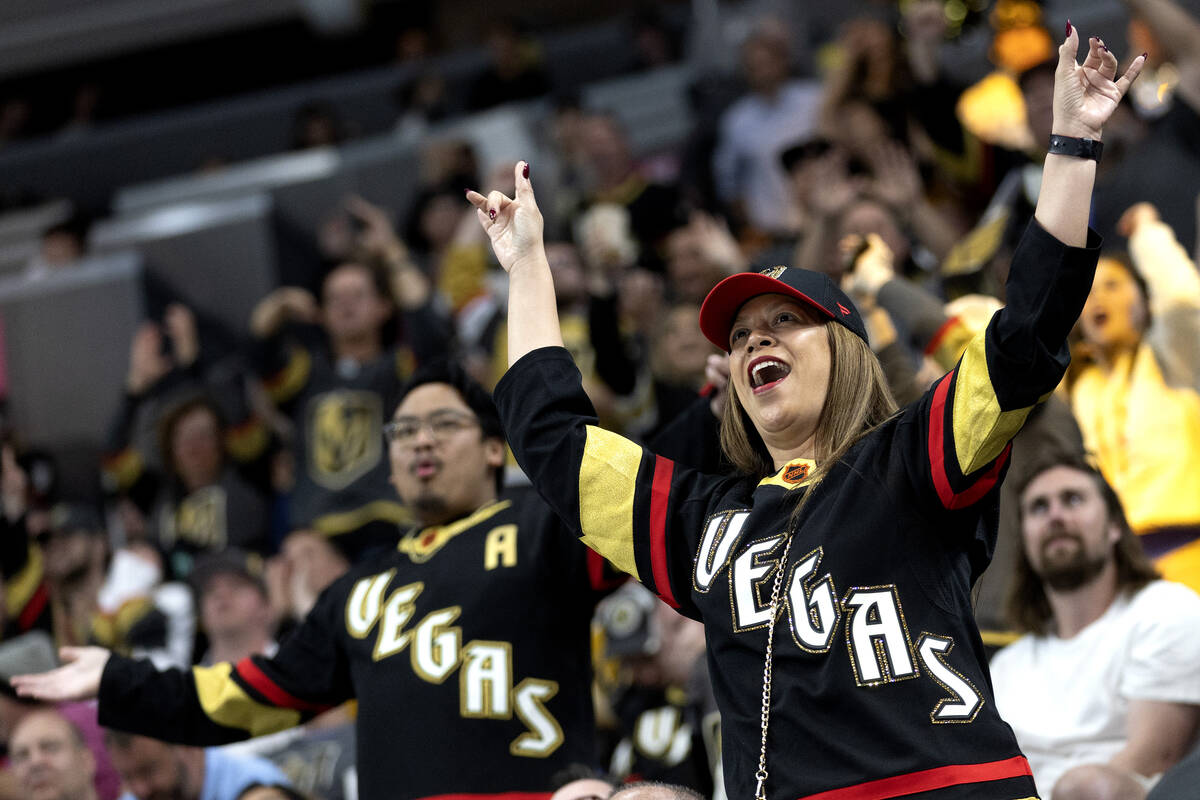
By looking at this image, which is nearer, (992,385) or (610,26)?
(992,385)

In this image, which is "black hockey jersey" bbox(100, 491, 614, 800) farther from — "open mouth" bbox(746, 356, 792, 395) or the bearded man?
the bearded man

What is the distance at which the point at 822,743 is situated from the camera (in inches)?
89.8

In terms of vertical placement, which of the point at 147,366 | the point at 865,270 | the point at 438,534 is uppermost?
the point at 147,366

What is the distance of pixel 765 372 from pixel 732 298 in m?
0.16

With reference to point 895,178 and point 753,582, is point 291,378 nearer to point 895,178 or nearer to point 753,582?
→ point 895,178

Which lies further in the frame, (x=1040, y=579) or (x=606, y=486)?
(x=1040, y=579)

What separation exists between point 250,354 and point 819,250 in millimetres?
4099

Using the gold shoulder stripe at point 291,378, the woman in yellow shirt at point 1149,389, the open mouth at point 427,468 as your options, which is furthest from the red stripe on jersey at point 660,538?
the gold shoulder stripe at point 291,378

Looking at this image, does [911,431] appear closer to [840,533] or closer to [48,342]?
[840,533]

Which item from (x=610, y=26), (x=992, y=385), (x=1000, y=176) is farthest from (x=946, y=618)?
(x=610, y=26)

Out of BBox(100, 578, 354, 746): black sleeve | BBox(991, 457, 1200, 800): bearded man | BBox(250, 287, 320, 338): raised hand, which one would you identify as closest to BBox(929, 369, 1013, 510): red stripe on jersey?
BBox(991, 457, 1200, 800): bearded man

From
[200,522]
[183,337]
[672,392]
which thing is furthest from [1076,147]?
[183,337]

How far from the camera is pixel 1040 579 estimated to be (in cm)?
396

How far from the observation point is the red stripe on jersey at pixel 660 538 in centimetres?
262
